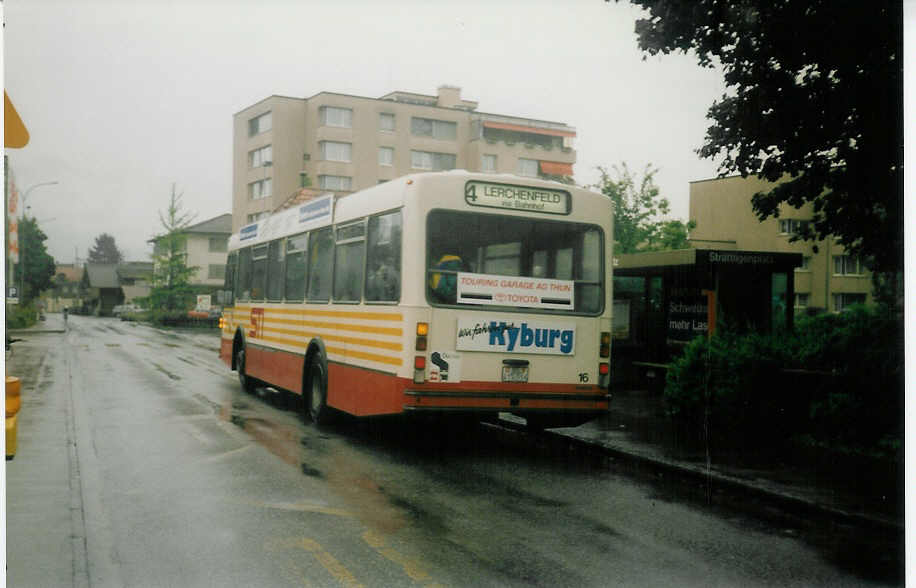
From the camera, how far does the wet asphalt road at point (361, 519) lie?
539cm

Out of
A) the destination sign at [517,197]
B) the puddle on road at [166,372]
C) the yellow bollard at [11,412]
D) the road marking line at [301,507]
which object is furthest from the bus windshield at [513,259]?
the puddle on road at [166,372]

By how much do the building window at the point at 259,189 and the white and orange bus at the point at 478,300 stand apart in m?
2.81

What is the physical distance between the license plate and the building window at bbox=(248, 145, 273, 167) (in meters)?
4.09

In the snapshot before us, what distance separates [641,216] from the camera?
580 inches

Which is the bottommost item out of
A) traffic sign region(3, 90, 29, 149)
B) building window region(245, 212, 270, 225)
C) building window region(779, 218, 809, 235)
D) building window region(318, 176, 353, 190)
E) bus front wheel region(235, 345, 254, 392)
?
bus front wheel region(235, 345, 254, 392)

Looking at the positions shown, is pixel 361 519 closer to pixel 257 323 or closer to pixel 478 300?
pixel 478 300

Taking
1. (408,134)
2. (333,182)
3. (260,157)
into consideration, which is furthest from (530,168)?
(333,182)

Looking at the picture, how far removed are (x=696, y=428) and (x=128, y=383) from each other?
9.91m

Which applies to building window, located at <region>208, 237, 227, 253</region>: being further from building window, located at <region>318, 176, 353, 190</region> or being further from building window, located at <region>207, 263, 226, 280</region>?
building window, located at <region>318, 176, 353, 190</region>

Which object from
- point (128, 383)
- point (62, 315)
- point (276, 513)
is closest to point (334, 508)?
point (276, 513)

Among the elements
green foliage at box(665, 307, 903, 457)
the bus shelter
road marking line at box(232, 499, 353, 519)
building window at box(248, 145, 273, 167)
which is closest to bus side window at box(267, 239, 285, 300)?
building window at box(248, 145, 273, 167)

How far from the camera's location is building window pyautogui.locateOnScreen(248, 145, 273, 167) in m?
10.9

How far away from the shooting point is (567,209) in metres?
9.30

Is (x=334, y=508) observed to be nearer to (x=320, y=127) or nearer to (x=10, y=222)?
(x=10, y=222)
